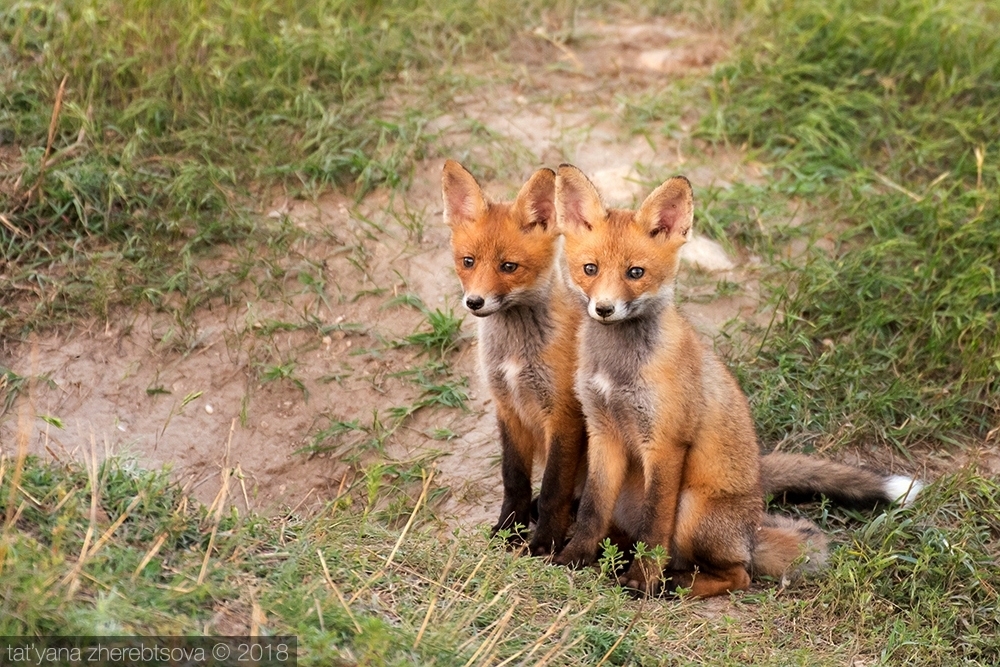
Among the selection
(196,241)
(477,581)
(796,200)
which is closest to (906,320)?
(796,200)

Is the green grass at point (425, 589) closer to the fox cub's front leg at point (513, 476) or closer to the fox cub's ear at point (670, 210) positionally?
the fox cub's front leg at point (513, 476)

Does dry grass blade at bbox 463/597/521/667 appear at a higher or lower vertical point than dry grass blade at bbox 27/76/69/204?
lower

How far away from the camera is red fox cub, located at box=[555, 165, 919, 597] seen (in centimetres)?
450

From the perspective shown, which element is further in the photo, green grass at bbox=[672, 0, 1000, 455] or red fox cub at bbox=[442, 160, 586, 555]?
green grass at bbox=[672, 0, 1000, 455]

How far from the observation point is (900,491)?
5.00 meters

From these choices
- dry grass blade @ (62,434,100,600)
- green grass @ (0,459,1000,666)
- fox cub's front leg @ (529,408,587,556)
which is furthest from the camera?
fox cub's front leg @ (529,408,587,556)

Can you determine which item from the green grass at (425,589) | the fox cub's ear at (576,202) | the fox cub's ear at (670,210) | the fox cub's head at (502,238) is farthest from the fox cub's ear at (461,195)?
the green grass at (425,589)

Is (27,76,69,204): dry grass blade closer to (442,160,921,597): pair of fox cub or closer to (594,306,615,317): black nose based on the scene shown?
(442,160,921,597): pair of fox cub

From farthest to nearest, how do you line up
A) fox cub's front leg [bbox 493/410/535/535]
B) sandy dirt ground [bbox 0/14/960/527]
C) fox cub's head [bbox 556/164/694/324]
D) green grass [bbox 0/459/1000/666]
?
sandy dirt ground [bbox 0/14/960/527] < fox cub's front leg [bbox 493/410/535/535] < fox cub's head [bbox 556/164/694/324] < green grass [bbox 0/459/1000/666]

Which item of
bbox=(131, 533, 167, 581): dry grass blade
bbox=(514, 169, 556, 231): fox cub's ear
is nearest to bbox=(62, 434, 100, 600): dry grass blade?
bbox=(131, 533, 167, 581): dry grass blade

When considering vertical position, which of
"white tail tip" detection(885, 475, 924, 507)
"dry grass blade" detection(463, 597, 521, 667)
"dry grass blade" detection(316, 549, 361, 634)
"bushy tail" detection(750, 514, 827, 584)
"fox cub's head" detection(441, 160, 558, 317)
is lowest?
"bushy tail" detection(750, 514, 827, 584)

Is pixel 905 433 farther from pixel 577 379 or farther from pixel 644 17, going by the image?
pixel 644 17

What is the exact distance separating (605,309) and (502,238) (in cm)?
64

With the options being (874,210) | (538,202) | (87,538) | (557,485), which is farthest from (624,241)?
(874,210)
